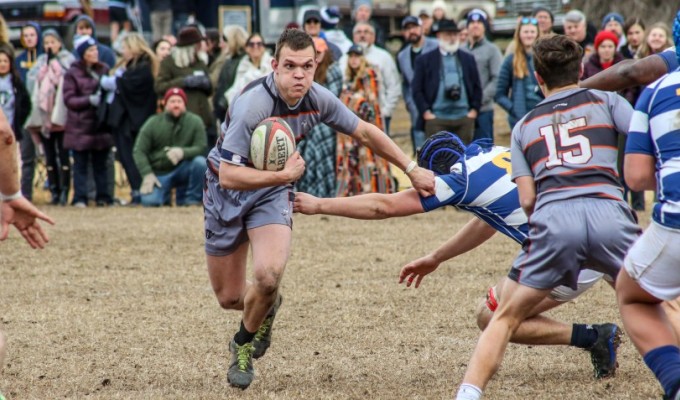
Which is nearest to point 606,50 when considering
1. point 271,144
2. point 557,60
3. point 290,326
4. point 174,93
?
point 174,93

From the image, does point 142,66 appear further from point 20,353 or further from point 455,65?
point 20,353

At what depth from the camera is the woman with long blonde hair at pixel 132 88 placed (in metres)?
14.4

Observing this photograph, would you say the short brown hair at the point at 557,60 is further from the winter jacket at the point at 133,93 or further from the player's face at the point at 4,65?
the player's face at the point at 4,65

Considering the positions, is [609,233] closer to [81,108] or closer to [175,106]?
[175,106]

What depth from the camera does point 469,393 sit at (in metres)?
4.58

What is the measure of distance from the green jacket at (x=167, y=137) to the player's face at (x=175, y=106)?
2.6 inches

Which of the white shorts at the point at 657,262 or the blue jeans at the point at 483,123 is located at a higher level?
the white shorts at the point at 657,262


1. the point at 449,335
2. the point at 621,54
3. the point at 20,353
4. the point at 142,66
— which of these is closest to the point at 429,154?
the point at 449,335

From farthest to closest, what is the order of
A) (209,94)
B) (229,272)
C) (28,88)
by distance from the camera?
(28,88)
(209,94)
(229,272)

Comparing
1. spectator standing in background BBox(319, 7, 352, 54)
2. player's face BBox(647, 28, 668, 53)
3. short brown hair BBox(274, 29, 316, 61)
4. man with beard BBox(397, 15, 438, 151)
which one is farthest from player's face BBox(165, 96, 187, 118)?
short brown hair BBox(274, 29, 316, 61)

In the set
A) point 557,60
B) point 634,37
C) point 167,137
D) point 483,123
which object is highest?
point 557,60

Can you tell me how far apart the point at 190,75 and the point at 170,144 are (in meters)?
0.95

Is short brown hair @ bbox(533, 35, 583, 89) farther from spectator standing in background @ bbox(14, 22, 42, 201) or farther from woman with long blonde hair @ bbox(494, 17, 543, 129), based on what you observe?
spectator standing in background @ bbox(14, 22, 42, 201)

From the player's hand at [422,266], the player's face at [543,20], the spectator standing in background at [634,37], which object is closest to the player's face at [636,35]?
the spectator standing in background at [634,37]
